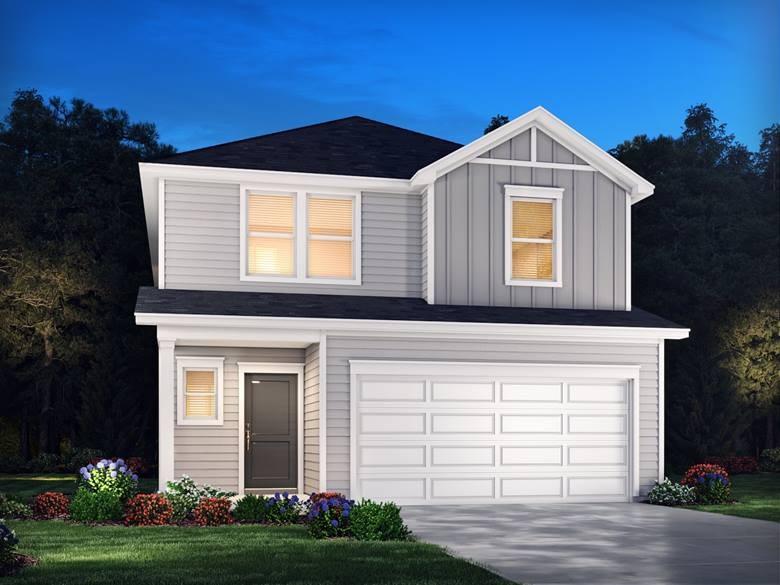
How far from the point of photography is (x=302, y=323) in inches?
639

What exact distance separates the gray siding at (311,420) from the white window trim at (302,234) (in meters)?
1.33

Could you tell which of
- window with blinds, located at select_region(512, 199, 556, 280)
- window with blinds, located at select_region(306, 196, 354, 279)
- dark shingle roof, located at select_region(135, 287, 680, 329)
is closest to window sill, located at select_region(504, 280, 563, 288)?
window with blinds, located at select_region(512, 199, 556, 280)

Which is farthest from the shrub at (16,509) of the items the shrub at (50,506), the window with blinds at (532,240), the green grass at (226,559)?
the window with blinds at (532,240)

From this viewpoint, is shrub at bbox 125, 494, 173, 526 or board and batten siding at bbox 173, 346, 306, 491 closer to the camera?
shrub at bbox 125, 494, 173, 526

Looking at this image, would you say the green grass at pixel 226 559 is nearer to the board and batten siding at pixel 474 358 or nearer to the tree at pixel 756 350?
the board and batten siding at pixel 474 358

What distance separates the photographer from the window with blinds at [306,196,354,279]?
18281mm

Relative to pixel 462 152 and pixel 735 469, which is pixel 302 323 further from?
pixel 735 469

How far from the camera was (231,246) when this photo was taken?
17828mm

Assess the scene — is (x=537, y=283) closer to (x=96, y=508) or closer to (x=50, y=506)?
(x=96, y=508)

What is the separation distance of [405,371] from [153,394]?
13413 mm

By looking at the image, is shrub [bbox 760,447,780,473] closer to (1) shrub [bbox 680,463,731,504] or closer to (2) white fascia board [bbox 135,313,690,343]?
(1) shrub [bbox 680,463,731,504]

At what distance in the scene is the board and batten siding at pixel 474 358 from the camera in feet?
54.0

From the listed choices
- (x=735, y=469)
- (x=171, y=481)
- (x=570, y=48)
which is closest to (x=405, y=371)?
(x=171, y=481)

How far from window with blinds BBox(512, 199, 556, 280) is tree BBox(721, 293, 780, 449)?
11.4m
